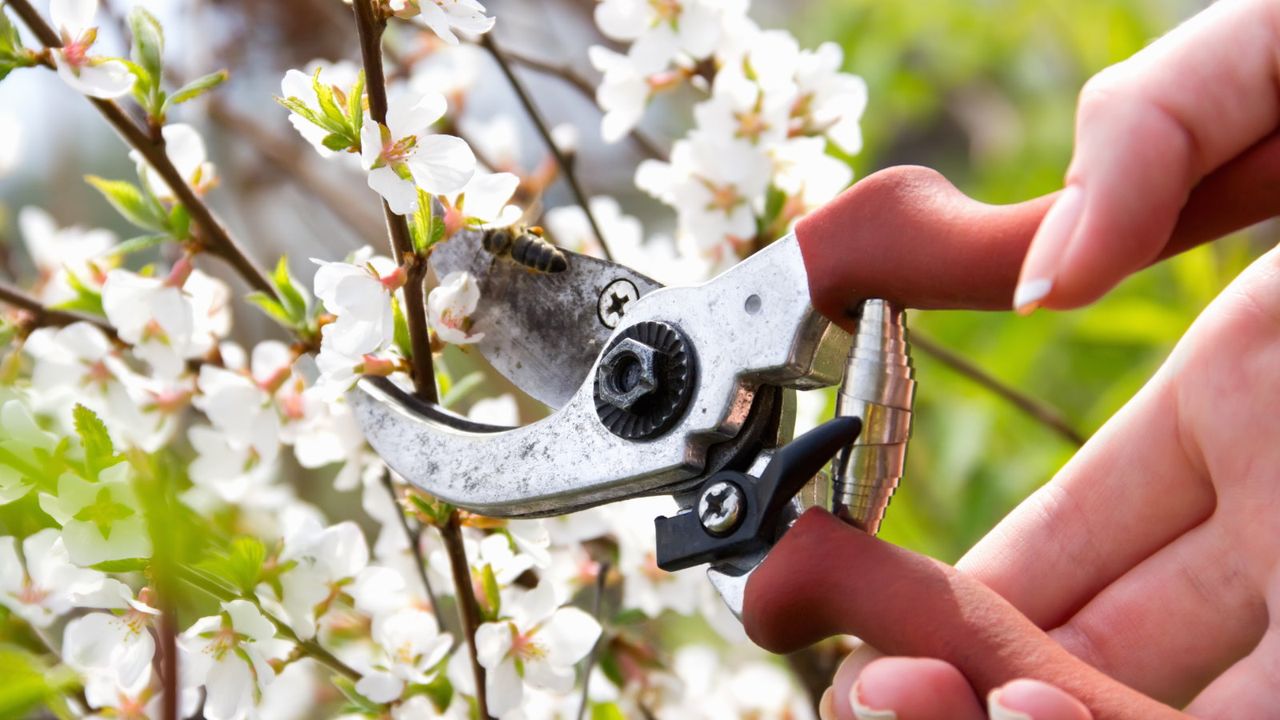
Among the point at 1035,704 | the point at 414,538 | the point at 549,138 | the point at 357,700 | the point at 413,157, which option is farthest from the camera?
the point at 549,138

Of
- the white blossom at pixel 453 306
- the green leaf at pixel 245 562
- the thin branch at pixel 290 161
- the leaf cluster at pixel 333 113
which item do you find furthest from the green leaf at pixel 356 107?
the thin branch at pixel 290 161

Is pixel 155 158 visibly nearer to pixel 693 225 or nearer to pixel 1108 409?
pixel 693 225

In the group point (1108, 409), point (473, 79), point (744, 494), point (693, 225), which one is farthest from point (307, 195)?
point (744, 494)

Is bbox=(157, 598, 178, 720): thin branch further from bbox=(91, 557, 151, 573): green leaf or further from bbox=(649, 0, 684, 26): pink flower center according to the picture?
bbox=(649, 0, 684, 26): pink flower center

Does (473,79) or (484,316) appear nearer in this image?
(484,316)

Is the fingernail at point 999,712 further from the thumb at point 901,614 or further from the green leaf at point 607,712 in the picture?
the green leaf at point 607,712

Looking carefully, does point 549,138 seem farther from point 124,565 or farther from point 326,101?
point 124,565

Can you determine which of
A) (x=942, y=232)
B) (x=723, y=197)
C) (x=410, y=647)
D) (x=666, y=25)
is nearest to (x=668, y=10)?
(x=666, y=25)
